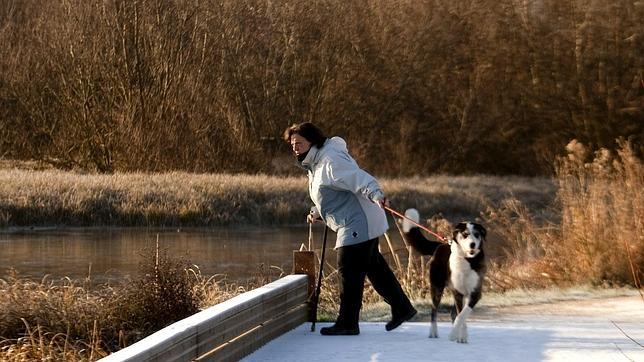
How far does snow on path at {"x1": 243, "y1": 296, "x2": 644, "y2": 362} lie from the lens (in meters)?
8.48

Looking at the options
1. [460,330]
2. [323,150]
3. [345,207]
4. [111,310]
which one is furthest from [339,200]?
[111,310]

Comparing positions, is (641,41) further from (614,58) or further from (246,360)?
(246,360)

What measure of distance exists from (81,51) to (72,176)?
5066 millimetres

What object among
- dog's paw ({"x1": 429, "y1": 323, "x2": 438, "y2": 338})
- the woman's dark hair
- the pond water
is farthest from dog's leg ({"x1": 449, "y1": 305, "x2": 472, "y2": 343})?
the pond water

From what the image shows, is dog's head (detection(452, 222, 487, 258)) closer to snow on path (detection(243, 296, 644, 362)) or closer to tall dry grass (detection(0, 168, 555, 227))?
snow on path (detection(243, 296, 644, 362))

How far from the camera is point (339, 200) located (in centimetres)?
929

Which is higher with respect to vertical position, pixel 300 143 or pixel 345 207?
pixel 300 143

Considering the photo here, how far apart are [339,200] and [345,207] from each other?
6cm

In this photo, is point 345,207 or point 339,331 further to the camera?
point 339,331

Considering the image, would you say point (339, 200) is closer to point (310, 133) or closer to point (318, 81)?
point (310, 133)

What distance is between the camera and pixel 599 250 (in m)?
13.4

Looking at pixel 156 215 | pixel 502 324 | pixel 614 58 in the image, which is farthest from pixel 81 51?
pixel 502 324

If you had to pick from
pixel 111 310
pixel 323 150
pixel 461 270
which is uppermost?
pixel 323 150

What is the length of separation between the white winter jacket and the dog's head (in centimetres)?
74
